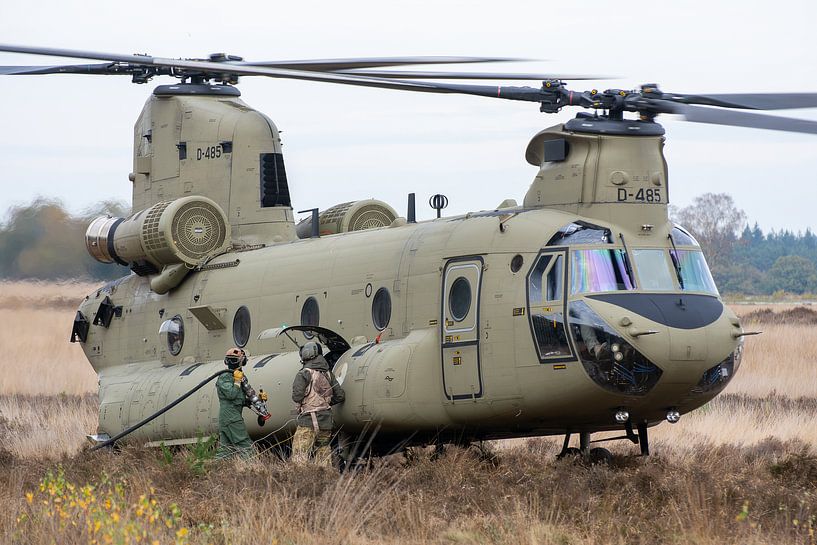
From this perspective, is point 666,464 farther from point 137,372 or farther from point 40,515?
point 137,372

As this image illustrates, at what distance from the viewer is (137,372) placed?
19.2 meters

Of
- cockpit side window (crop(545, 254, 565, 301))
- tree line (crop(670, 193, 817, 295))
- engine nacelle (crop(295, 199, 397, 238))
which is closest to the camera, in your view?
cockpit side window (crop(545, 254, 565, 301))

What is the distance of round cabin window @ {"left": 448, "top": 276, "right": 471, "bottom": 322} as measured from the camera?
14289 millimetres

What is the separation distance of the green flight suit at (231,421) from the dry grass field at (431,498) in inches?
15.1

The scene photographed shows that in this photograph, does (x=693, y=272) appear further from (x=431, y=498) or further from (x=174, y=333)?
(x=174, y=333)

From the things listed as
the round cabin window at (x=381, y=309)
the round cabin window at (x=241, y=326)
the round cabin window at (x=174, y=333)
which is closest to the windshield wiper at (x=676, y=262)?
the round cabin window at (x=381, y=309)

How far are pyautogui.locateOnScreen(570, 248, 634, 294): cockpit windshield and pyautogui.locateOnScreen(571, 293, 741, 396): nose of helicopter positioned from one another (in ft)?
0.41

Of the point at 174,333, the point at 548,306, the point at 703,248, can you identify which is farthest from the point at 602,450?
the point at 703,248

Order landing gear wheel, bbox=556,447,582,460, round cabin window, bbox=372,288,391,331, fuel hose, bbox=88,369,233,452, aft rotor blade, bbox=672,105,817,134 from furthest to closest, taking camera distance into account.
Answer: fuel hose, bbox=88,369,233,452 → round cabin window, bbox=372,288,391,331 → landing gear wheel, bbox=556,447,582,460 → aft rotor blade, bbox=672,105,817,134

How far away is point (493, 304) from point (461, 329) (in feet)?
1.62

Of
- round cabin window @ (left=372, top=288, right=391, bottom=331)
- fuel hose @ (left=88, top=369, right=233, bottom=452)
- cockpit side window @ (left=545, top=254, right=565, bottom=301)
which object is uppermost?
cockpit side window @ (left=545, top=254, right=565, bottom=301)

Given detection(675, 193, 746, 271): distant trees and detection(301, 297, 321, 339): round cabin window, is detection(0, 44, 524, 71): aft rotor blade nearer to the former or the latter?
detection(301, 297, 321, 339): round cabin window

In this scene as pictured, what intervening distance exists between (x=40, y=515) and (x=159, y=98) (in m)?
9.92

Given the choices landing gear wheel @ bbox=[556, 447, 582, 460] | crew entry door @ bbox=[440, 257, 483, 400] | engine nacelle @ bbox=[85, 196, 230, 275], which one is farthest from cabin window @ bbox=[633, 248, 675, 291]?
engine nacelle @ bbox=[85, 196, 230, 275]
